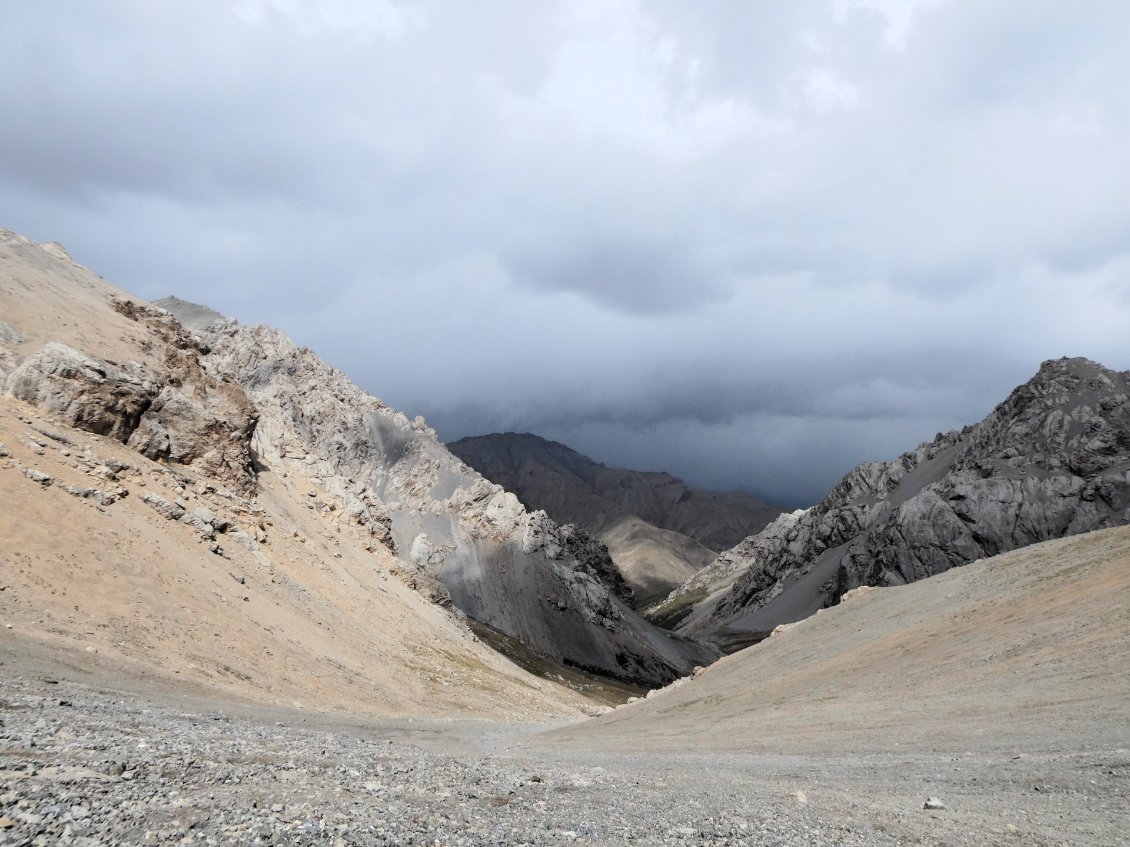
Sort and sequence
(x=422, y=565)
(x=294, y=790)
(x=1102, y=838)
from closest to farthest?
(x=294, y=790) < (x=1102, y=838) < (x=422, y=565)

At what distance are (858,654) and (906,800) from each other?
96.0ft

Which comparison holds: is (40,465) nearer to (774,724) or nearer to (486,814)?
(486,814)

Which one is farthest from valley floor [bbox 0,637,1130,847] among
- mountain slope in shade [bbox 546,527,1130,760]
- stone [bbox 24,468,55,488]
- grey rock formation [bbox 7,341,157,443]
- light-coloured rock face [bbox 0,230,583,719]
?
grey rock formation [bbox 7,341,157,443]

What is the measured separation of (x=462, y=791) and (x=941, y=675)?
30.6m

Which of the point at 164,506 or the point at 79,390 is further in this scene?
the point at 164,506

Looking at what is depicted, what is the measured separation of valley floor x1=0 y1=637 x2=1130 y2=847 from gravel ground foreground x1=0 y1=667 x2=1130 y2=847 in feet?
0.19

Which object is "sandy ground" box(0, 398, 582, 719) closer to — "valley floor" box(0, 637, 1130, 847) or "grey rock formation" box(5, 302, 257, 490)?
"grey rock formation" box(5, 302, 257, 490)

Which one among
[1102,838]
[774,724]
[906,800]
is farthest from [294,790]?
[774,724]

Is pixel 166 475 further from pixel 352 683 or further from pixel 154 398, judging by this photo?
pixel 352 683

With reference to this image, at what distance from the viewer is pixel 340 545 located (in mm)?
79188

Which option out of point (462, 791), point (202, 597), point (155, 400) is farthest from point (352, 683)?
point (462, 791)

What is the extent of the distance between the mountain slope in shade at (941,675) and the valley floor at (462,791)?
354cm

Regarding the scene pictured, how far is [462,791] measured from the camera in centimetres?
1600

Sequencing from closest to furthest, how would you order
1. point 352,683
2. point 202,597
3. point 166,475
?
point 202,597 < point 352,683 < point 166,475
